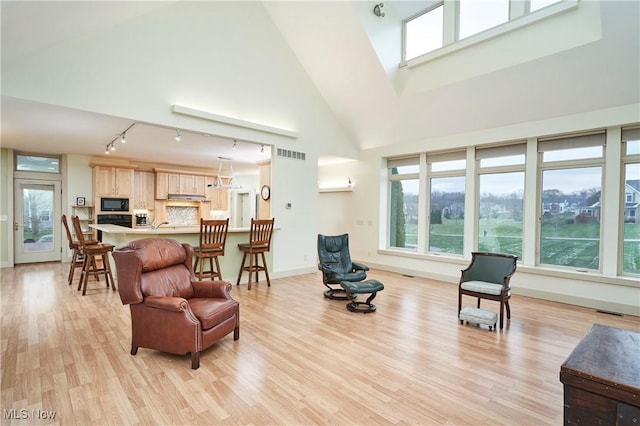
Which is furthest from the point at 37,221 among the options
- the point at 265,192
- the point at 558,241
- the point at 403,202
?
the point at 558,241

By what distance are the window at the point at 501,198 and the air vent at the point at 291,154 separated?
353 cm

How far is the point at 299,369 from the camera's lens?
267 centimetres

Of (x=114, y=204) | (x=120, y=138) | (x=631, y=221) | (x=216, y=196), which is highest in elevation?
(x=120, y=138)

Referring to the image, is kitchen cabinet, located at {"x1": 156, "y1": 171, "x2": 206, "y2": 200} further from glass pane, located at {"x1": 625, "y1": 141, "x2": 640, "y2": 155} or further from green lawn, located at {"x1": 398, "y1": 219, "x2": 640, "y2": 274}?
glass pane, located at {"x1": 625, "y1": 141, "x2": 640, "y2": 155}

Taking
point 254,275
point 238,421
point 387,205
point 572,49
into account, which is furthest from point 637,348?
point 387,205

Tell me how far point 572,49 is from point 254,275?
19.8 ft

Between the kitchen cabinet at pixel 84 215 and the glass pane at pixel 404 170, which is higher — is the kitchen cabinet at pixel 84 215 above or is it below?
below

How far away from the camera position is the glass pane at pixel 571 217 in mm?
4797

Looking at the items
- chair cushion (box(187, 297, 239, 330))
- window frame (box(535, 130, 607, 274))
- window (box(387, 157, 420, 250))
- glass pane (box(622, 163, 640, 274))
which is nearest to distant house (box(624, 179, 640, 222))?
glass pane (box(622, 163, 640, 274))

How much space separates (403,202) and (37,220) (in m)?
9.03

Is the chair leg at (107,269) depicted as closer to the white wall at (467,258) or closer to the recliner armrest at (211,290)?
the recliner armrest at (211,290)

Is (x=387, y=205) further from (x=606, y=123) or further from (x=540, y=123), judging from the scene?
(x=606, y=123)

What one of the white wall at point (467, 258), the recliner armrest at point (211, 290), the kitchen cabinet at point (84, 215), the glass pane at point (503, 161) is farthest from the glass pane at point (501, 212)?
the kitchen cabinet at point (84, 215)

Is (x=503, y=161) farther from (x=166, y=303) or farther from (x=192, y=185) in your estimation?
(x=192, y=185)
